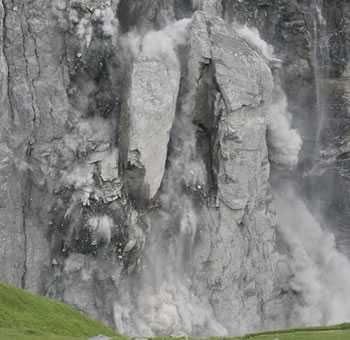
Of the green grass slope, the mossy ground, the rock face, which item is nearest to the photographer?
the mossy ground

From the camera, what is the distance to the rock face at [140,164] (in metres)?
53.2

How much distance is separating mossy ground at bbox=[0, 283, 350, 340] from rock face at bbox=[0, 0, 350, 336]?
1262 cm

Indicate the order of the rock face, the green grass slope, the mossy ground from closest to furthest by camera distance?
the mossy ground
the green grass slope
the rock face

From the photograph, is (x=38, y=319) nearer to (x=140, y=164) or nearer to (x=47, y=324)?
(x=47, y=324)

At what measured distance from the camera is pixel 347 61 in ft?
220

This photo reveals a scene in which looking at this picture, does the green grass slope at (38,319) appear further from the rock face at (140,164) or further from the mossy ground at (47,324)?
the rock face at (140,164)

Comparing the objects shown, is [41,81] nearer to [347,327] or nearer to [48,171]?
[48,171]

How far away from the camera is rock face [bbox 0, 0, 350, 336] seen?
53219 mm

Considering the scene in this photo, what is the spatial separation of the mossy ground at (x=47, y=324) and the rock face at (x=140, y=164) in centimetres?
1262

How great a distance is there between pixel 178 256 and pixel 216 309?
7.05 metres

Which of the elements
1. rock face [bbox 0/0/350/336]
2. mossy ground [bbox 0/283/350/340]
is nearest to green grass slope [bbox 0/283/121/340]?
mossy ground [bbox 0/283/350/340]

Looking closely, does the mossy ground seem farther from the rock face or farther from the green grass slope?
the rock face

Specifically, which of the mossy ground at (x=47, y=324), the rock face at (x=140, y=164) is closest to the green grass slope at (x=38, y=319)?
the mossy ground at (x=47, y=324)

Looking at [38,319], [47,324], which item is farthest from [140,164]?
[38,319]
